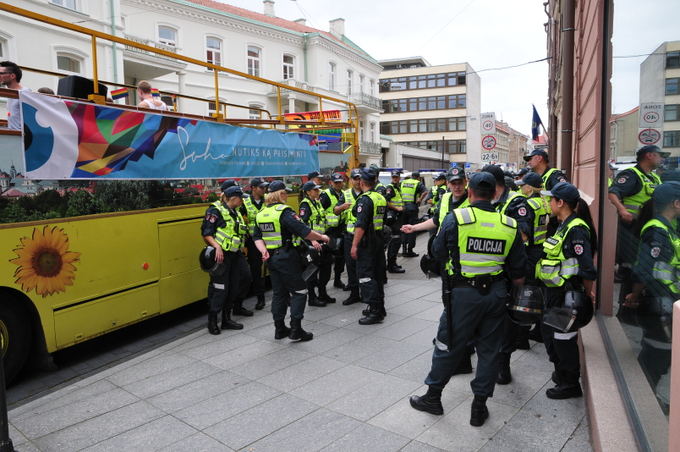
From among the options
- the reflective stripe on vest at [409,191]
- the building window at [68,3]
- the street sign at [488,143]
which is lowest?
the reflective stripe on vest at [409,191]

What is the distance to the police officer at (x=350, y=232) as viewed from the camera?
723cm

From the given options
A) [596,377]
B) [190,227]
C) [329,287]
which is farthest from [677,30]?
[329,287]

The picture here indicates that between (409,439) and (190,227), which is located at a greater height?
(190,227)

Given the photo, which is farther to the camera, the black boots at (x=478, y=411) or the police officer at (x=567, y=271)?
the police officer at (x=567, y=271)

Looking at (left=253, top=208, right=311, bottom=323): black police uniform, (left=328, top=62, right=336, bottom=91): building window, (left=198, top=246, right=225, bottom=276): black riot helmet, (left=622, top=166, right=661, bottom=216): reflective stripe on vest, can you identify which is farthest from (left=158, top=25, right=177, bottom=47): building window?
(left=622, top=166, right=661, bottom=216): reflective stripe on vest

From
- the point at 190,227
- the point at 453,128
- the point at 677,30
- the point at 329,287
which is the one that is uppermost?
the point at 453,128

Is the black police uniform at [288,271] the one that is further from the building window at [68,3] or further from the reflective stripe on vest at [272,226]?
the building window at [68,3]

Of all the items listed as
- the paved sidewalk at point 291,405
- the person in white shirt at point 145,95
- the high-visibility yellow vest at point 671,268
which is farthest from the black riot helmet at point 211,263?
the high-visibility yellow vest at point 671,268

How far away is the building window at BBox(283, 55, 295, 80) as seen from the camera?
31.4 metres

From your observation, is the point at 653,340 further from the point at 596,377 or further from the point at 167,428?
the point at 167,428

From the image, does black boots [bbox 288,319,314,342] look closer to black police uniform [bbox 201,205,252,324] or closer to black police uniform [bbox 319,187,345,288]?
black police uniform [bbox 201,205,252,324]

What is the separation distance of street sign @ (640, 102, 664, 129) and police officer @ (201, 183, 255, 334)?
4593mm

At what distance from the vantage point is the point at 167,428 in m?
3.81

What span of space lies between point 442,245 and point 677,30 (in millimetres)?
1958
